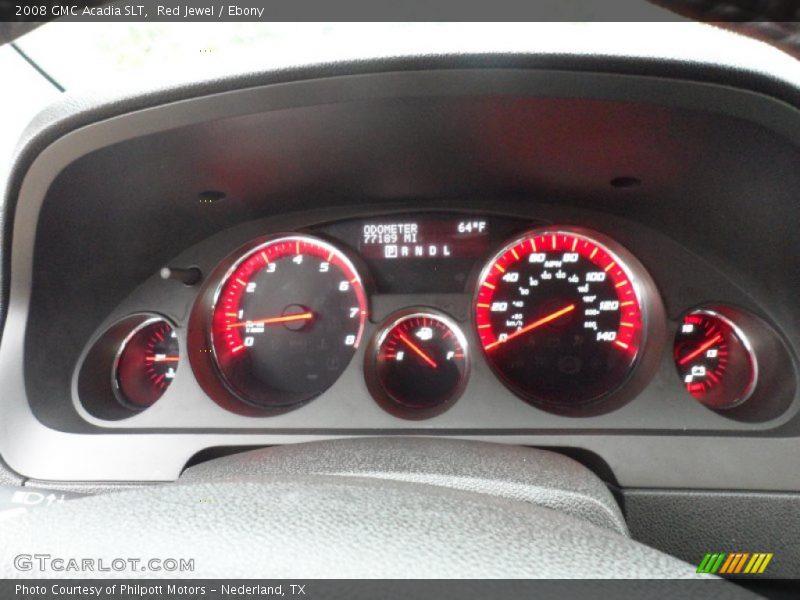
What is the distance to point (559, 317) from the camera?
7.59ft

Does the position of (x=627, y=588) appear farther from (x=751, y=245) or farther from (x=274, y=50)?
(x=751, y=245)

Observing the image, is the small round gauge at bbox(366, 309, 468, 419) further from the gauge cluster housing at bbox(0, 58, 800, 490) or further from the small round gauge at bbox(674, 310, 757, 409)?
the small round gauge at bbox(674, 310, 757, 409)

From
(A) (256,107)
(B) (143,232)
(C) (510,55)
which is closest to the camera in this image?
(C) (510,55)

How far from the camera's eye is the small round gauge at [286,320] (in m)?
2.37

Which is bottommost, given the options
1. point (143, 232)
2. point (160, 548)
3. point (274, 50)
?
point (160, 548)

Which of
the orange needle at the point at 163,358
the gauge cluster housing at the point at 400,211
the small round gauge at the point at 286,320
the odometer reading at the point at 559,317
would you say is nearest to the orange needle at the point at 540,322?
the odometer reading at the point at 559,317

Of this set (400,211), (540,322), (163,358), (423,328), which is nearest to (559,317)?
(540,322)

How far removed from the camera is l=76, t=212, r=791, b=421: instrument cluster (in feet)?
7.27

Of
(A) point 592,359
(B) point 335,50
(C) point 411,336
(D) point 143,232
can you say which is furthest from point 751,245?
(D) point 143,232

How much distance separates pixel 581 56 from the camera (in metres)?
1.50

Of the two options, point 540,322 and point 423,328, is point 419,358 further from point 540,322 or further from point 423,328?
point 540,322

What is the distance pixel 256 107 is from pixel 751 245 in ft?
4.31

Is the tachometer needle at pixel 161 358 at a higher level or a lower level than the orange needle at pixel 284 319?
lower

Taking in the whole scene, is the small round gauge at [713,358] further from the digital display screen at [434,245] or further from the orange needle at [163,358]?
the orange needle at [163,358]
